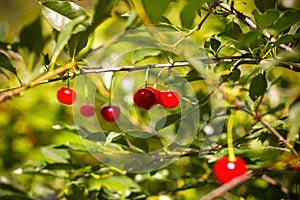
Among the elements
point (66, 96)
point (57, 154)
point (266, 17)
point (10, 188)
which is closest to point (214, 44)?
point (266, 17)

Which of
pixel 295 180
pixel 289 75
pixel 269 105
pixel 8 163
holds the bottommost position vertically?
pixel 295 180

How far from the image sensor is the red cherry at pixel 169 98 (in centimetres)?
92

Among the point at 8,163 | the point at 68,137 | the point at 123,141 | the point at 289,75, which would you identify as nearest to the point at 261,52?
the point at 123,141

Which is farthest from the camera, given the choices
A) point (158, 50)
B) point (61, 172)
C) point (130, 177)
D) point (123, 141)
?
point (61, 172)

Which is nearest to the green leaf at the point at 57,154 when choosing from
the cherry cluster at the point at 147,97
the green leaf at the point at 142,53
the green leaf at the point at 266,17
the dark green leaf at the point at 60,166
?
the dark green leaf at the point at 60,166

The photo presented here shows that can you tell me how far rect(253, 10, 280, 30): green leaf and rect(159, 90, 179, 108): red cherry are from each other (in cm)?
31

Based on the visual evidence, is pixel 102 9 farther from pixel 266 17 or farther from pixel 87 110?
pixel 87 110

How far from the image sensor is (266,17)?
0.62 m

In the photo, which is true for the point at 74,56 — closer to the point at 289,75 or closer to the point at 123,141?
the point at 123,141

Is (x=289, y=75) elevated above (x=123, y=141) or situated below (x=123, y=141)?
above

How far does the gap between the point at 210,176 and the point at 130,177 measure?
0.62 feet

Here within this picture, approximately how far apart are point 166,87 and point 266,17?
0.43 metres

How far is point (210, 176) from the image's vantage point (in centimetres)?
115

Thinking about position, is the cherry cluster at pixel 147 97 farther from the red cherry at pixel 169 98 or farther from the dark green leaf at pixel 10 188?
the dark green leaf at pixel 10 188
